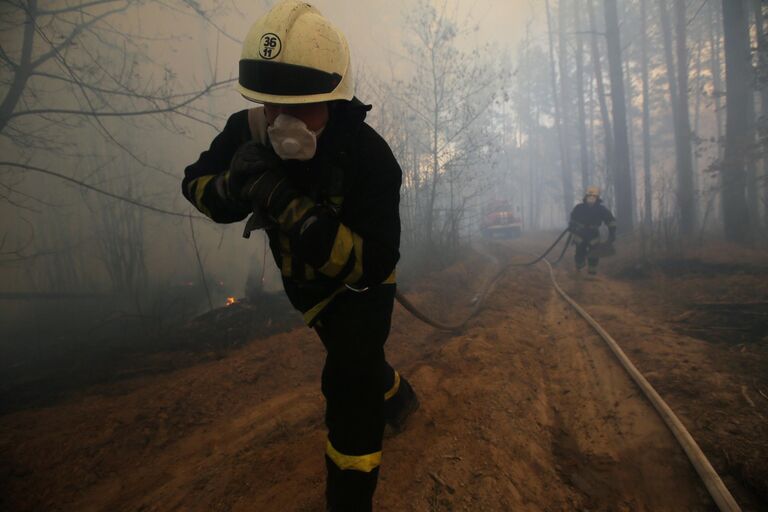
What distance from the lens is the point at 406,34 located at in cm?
1280

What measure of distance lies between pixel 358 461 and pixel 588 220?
33.2 feet

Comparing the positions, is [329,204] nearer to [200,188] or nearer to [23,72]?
[200,188]

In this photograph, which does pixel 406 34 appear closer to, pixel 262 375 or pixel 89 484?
pixel 262 375

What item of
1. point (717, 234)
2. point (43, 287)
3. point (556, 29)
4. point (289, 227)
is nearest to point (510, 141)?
point (556, 29)

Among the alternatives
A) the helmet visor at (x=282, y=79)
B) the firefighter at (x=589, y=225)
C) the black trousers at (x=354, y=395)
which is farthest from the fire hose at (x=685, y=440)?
the firefighter at (x=589, y=225)

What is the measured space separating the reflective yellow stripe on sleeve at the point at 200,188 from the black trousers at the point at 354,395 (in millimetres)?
824

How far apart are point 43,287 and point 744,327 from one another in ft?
54.7

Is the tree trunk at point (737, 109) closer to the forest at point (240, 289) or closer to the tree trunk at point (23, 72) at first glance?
the forest at point (240, 289)

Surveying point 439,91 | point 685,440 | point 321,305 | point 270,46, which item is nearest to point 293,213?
point 321,305

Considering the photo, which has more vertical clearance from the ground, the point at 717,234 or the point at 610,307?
the point at 717,234

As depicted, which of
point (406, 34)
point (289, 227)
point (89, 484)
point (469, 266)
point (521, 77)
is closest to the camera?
point (289, 227)

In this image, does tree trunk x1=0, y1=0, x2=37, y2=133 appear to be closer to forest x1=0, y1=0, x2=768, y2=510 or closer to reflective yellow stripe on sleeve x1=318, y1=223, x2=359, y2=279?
forest x1=0, y1=0, x2=768, y2=510

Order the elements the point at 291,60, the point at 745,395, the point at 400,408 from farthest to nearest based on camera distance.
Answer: the point at 745,395 → the point at 400,408 → the point at 291,60

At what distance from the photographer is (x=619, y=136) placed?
554 inches
